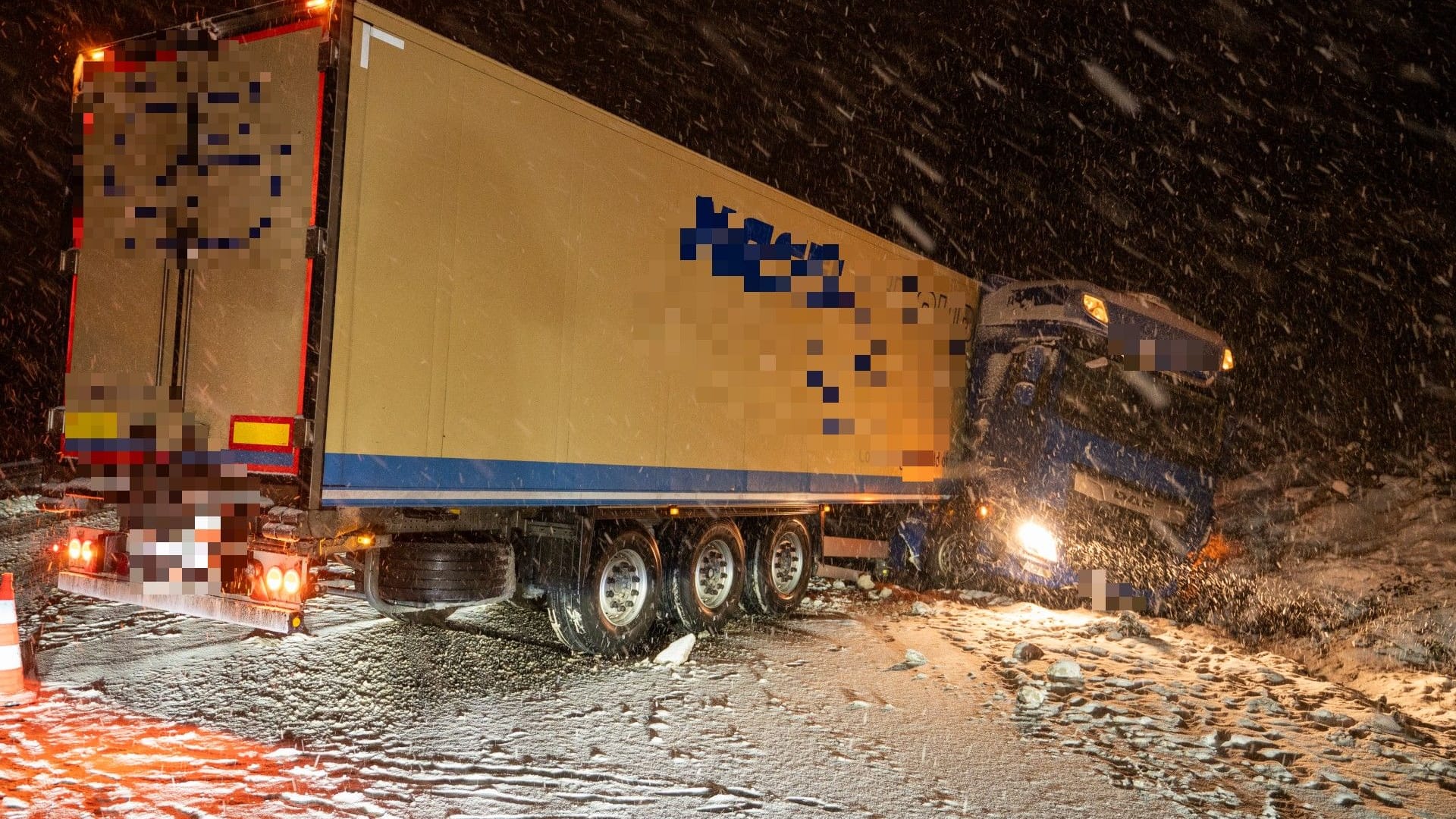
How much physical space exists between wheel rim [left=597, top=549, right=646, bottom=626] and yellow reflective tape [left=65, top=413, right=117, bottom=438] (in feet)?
10.4

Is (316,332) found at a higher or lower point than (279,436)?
higher

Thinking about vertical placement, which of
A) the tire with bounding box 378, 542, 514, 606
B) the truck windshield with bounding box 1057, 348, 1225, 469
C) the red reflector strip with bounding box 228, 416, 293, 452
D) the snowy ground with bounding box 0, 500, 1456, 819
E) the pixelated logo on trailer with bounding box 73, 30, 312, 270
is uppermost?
the pixelated logo on trailer with bounding box 73, 30, 312, 270

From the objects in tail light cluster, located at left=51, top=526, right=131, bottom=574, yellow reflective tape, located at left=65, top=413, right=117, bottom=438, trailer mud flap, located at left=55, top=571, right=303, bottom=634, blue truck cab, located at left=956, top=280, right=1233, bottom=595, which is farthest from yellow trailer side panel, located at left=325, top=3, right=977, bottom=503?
blue truck cab, located at left=956, top=280, right=1233, bottom=595

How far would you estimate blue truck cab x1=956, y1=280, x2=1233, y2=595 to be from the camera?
10000 mm

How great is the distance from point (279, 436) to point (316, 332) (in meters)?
0.59

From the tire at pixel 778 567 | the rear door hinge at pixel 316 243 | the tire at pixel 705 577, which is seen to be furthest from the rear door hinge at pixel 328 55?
the tire at pixel 778 567

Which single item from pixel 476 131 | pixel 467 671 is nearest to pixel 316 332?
pixel 476 131

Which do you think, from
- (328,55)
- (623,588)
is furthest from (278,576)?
(328,55)

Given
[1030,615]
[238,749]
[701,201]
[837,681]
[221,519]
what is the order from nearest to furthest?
[238,749] → [221,519] → [837,681] → [701,201] → [1030,615]

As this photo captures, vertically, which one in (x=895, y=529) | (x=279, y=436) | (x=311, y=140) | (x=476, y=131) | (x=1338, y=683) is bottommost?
(x=1338, y=683)

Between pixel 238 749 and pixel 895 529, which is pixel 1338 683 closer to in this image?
pixel 895 529

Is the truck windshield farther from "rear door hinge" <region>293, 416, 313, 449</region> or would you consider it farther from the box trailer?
"rear door hinge" <region>293, 416, 313, 449</region>

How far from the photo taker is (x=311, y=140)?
4652mm

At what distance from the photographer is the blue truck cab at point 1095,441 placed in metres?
10.0
